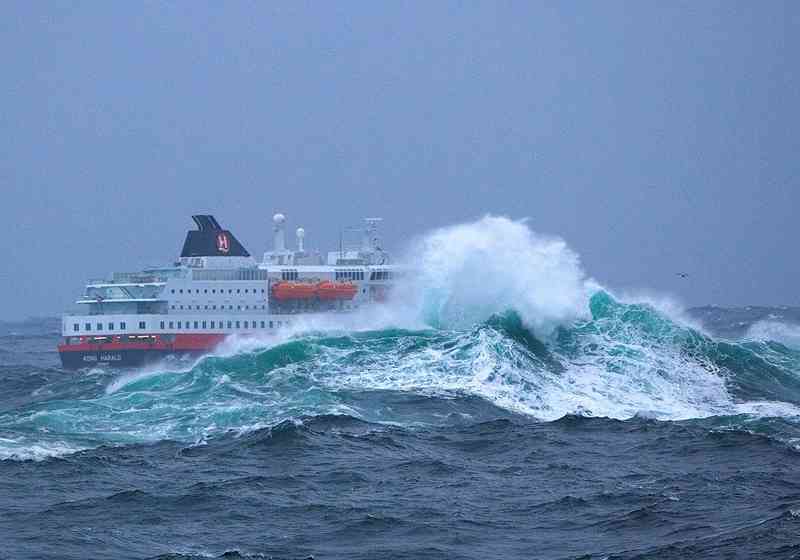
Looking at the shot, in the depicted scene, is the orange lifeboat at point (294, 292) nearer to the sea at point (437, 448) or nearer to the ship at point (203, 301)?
the ship at point (203, 301)

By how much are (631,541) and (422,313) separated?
1166 inches

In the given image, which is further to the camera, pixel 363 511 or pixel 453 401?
pixel 453 401

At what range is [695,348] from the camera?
37312mm

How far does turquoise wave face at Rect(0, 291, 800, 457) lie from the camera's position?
29.1m

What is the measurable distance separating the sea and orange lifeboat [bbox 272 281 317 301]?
1726cm

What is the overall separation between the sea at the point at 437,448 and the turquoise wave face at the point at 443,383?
0.11 metres

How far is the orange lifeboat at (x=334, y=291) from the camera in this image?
60.0m

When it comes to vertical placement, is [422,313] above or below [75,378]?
above

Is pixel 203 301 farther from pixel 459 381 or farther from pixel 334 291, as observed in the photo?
pixel 459 381

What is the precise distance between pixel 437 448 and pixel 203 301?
3580cm

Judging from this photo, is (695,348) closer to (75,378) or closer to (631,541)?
(631,541)

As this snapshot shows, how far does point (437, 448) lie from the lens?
25156mm

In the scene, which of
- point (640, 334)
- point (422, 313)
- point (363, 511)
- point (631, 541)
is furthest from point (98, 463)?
point (422, 313)

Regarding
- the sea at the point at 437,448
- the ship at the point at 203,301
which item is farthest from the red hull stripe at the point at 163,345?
the sea at the point at 437,448
